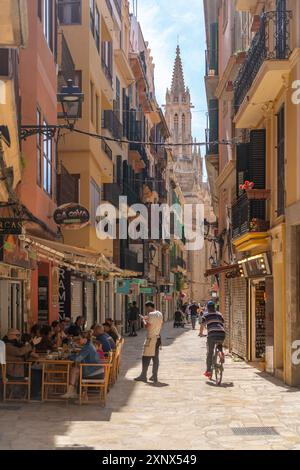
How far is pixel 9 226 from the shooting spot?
12.5 m

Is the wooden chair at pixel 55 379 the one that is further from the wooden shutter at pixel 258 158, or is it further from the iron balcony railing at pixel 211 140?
the iron balcony railing at pixel 211 140

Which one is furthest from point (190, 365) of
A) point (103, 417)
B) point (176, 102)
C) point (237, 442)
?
point (176, 102)

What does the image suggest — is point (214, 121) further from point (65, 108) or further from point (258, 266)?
point (65, 108)

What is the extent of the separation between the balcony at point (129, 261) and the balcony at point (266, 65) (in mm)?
16011

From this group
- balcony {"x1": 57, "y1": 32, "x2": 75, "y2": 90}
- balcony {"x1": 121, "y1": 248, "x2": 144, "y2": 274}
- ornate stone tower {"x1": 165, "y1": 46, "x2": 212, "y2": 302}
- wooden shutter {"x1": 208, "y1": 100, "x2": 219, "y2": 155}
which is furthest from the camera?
ornate stone tower {"x1": 165, "y1": 46, "x2": 212, "y2": 302}

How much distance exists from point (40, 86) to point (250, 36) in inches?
294

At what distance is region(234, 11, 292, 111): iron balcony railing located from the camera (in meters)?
15.1

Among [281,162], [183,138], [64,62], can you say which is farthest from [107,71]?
[183,138]

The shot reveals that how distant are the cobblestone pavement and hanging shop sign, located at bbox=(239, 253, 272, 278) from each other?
2614mm

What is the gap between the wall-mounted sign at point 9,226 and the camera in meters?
12.5

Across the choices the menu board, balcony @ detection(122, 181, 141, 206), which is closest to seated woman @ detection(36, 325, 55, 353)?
the menu board

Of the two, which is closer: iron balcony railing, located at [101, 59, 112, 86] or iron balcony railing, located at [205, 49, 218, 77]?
iron balcony railing, located at [101, 59, 112, 86]

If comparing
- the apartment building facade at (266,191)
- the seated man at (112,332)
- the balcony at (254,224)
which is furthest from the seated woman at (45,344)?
the balcony at (254,224)

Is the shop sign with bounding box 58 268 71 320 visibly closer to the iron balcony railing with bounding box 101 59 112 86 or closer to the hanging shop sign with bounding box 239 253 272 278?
the hanging shop sign with bounding box 239 253 272 278
